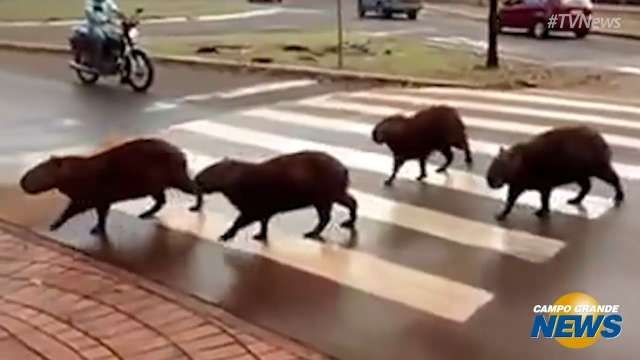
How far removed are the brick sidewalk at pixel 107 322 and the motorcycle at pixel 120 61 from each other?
8.40 meters

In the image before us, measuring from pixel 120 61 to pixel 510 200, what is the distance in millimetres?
8806

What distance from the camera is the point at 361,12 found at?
34.7 m

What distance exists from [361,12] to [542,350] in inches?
1212

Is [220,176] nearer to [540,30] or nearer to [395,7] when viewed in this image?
[540,30]

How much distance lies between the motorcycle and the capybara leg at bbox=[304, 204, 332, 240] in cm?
784

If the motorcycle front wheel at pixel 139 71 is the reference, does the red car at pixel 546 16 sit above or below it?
below

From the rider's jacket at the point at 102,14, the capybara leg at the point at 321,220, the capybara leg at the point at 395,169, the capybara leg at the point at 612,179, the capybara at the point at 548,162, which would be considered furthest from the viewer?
the rider's jacket at the point at 102,14

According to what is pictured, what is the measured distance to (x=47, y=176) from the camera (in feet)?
20.9

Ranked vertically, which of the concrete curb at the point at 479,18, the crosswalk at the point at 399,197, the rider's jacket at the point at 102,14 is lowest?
the concrete curb at the point at 479,18

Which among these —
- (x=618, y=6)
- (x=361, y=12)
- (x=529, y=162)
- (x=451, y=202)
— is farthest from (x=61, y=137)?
(x=618, y=6)

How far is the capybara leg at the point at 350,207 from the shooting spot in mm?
6441

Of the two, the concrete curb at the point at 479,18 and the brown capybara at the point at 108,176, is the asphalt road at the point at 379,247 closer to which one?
the brown capybara at the point at 108,176

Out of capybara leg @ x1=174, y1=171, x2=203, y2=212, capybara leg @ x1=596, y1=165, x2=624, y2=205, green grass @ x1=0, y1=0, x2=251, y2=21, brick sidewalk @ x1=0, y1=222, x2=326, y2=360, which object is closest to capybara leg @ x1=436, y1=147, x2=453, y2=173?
capybara leg @ x1=596, y1=165, x2=624, y2=205

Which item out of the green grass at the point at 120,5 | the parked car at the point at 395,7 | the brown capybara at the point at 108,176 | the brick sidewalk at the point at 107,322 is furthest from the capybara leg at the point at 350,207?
the parked car at the point at 395,7
